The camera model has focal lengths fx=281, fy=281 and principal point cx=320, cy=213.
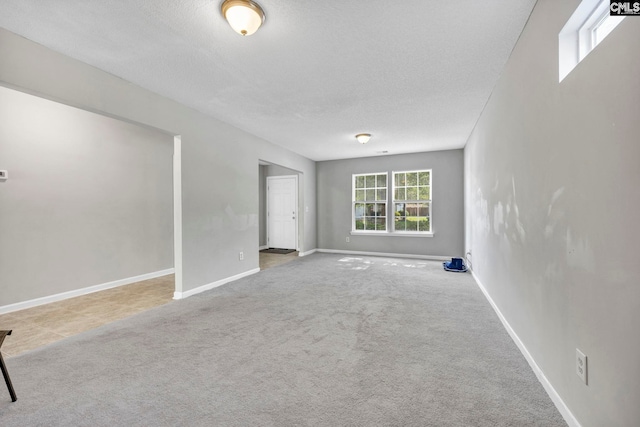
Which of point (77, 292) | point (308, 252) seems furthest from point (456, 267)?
point (77, 292)

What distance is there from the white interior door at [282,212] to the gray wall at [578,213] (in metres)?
5.85

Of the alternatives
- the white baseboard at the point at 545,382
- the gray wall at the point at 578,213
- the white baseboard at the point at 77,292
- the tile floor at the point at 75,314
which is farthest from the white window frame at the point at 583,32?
the white baseboard at the point at 77,292

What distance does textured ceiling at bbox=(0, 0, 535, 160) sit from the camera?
1975mm

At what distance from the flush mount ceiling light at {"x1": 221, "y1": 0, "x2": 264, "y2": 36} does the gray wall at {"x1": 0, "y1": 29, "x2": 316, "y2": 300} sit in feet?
5.74

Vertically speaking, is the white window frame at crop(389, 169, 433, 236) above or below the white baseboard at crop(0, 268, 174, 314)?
above

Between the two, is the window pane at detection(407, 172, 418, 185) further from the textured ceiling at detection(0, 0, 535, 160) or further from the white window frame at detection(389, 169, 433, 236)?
the textured ceiling at detection(0, 0, 535, 160)

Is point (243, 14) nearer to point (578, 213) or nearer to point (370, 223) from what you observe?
point (578, 213)

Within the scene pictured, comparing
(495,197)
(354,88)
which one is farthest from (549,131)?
(354,88)

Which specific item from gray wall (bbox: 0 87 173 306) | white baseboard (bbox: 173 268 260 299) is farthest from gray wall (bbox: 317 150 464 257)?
gray wall (bbox: 0 87 173 306)

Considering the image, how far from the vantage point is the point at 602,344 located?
121 cm

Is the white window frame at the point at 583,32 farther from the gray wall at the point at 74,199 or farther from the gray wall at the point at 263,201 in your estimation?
the gray wall at the point at 263,201

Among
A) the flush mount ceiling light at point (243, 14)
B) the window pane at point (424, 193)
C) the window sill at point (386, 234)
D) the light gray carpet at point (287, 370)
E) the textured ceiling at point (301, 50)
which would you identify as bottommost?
the light gray carpet at point (287, 370)

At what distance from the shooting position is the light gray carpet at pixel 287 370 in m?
1.58

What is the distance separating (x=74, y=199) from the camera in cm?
387
